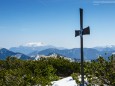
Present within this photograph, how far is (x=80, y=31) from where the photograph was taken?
462 inches

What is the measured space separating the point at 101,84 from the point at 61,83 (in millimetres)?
5104

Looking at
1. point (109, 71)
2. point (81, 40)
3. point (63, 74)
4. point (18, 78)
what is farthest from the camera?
point (63, 74)

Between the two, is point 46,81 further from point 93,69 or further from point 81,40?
point 81,40

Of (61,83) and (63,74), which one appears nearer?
(61,83)

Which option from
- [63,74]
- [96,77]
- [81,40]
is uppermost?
[81,40]

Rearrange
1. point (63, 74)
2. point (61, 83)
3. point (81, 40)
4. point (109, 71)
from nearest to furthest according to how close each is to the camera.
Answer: point (81, 40), point (109, 71), point (61, 83), point (63, 74)

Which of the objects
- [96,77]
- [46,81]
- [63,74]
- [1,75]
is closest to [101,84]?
[96,77]

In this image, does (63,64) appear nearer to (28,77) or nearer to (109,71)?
(28,77)

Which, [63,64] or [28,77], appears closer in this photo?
[28,77]

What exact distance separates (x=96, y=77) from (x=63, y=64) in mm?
21351

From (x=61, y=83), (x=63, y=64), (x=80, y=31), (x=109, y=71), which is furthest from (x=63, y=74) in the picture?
(x=80, y=31)

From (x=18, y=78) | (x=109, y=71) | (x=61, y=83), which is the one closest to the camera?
(x=109, y=71)

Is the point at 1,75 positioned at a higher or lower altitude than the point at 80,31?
lower

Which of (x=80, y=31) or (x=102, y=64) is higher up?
(x=80, y=31)
